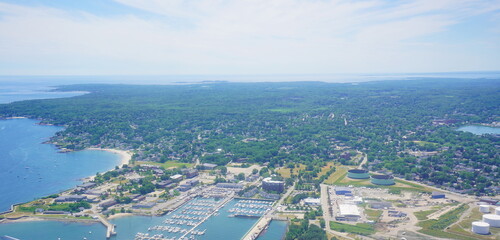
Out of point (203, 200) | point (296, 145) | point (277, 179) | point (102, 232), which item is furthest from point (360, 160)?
point (102, 232)

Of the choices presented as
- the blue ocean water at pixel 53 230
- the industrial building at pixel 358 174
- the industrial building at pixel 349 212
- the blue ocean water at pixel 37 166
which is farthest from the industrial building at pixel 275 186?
the blue ocean water at pixel 37 166

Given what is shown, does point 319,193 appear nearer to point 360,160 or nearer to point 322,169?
point 322,169

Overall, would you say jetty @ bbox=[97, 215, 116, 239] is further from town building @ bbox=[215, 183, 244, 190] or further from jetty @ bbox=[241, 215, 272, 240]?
town building @ bbox=[215, 183, 244, 190]

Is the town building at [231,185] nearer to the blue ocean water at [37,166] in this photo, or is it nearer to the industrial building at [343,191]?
the industrial building at [343,191]

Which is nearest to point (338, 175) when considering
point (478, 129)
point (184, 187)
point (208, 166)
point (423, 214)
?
point (423, 214)

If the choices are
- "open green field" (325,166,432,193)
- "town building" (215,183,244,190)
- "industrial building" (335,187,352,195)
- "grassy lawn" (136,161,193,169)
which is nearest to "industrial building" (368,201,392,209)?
"industrial building" (335,187,352,195)
